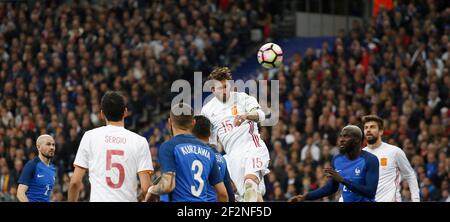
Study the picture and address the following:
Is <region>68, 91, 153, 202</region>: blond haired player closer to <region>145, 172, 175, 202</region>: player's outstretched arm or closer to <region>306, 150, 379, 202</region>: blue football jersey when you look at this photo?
<region>145, 172, 175, 202</region>: player's outstretched arm

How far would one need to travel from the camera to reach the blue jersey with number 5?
10.6 meters

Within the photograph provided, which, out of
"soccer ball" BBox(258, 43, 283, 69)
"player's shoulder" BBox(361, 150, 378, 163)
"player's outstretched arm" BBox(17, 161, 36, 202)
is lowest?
"player's outstretched arm" BBox(17, 161, 36, 202)

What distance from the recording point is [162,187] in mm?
10523

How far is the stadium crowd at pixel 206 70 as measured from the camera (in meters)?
22.9

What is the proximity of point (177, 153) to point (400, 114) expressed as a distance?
13.6 meters

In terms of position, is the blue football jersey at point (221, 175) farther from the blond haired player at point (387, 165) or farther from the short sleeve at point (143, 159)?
the blond haired player at point (387, 165)

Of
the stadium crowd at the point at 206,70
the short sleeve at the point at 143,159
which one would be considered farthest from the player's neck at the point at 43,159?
the stadium crowd at the point at 206,70

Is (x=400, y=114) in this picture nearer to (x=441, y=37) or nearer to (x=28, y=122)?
(x=441, y=37)

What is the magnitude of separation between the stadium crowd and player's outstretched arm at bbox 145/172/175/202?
10.1 metres

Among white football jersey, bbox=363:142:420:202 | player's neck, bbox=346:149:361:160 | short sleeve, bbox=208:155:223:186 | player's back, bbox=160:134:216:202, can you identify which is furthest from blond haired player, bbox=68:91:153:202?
white football jersey, bbox=363:142:420:202

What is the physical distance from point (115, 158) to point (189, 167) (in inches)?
30.9

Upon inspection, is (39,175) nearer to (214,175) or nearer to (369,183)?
(214,175)

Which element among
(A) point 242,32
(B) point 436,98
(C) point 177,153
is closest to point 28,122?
(A) point 242,32
